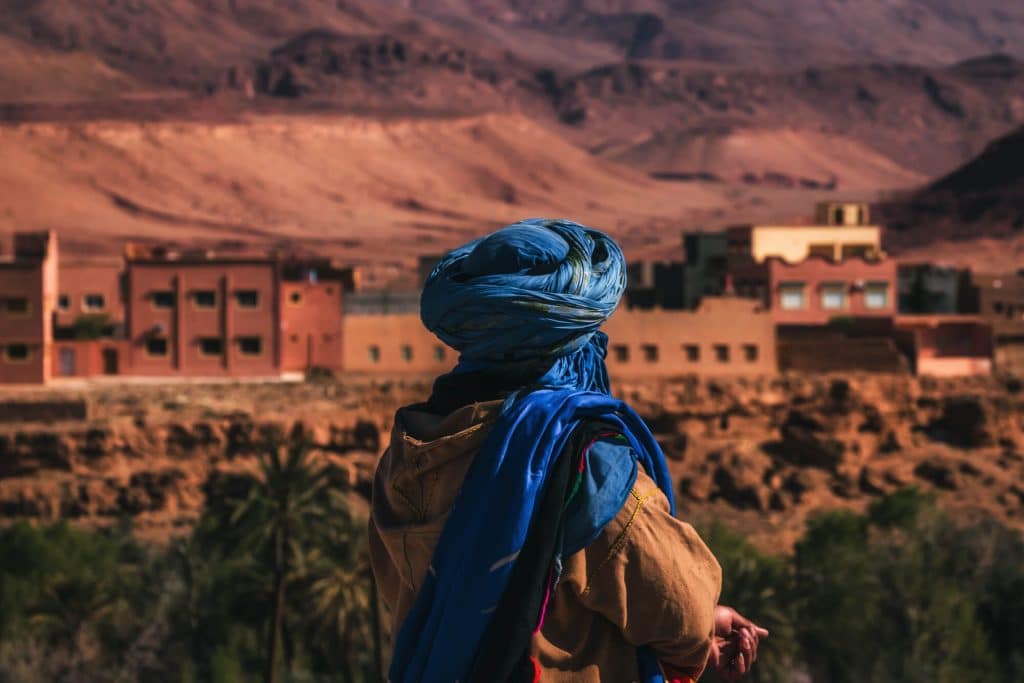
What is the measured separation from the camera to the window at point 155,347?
33.8m

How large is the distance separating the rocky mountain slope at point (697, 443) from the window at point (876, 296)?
2.94 meters

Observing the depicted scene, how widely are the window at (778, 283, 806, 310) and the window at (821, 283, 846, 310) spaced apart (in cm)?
44

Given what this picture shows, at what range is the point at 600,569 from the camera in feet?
8.89

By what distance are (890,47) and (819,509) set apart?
165331 mm

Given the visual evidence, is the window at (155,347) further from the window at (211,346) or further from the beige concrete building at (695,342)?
the beige concrete building at (695,342)

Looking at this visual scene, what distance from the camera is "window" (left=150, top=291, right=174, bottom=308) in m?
33.8

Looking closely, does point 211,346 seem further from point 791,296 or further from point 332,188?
point 332,188

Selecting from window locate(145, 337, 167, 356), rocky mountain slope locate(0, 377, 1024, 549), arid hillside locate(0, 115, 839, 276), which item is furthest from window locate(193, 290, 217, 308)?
arid hillside locate(0, 115, 839, 276)

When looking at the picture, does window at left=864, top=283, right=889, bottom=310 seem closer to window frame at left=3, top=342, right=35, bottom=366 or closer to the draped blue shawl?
window frame at left=3, top=342, right=35, bottom=366

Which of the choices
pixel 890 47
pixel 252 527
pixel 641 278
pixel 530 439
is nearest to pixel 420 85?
pixel 890 47

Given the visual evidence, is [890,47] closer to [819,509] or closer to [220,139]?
[220,139]

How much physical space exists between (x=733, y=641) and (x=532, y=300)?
0.59 m

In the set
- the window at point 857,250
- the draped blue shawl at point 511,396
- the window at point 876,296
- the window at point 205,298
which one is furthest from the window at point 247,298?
the draped blue shawl at point 511,396

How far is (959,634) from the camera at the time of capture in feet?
73.8
